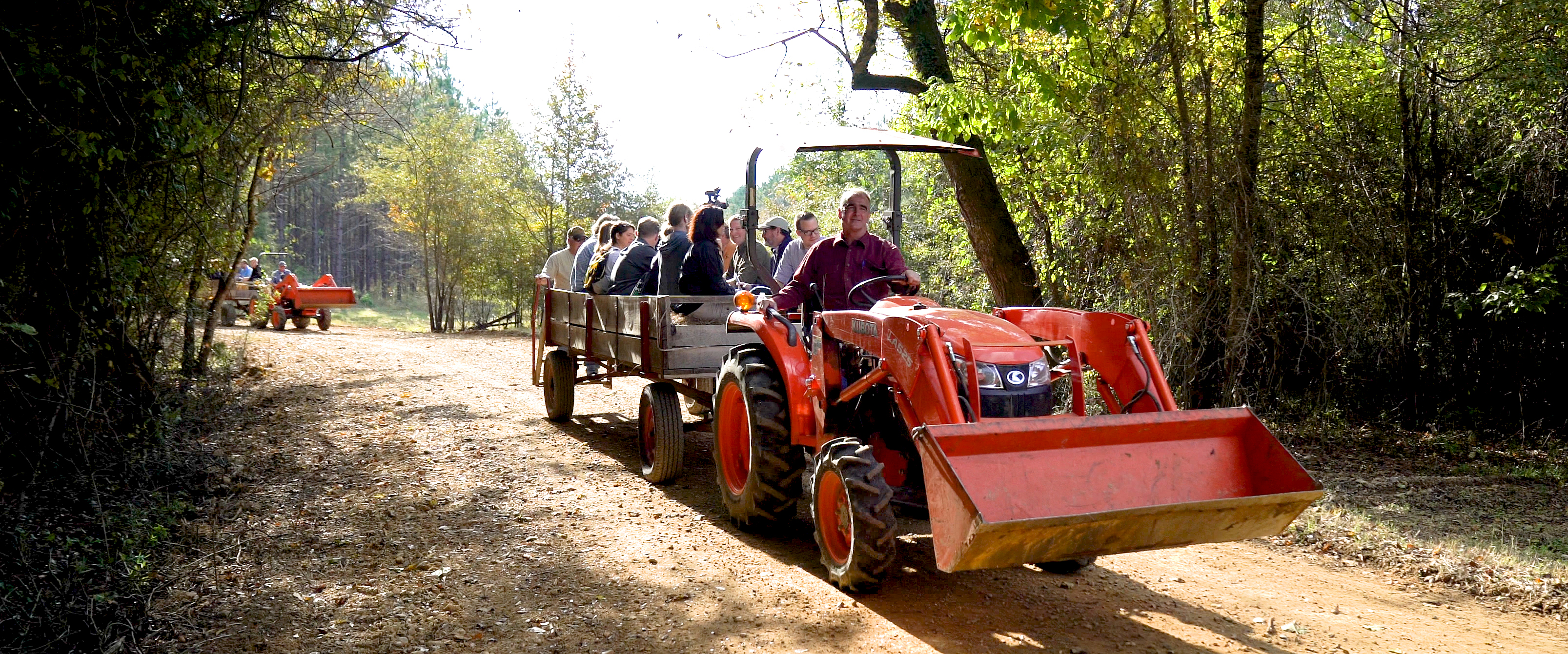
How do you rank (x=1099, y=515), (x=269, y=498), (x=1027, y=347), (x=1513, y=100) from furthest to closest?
1. (x=1513, y=100)
2. (x=269, y=498)
3. (x=1027, y=347)
4. (x=1099, y=515)

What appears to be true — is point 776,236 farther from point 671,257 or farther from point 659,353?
point 659,353

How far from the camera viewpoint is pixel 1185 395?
27.6 feet

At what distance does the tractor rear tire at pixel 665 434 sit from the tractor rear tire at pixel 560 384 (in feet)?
7.10

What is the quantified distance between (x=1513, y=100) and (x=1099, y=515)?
24.1ft

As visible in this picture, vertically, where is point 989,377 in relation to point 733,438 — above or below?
above

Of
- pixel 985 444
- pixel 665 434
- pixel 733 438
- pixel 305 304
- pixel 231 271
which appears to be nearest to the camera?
pixel 985 444

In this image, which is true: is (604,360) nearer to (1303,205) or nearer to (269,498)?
(269,498)

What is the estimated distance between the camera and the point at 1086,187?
8.85 meters

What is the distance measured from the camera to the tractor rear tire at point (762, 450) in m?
5.26

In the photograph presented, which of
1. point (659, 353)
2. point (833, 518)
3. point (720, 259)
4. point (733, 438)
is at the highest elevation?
point (720, 259)

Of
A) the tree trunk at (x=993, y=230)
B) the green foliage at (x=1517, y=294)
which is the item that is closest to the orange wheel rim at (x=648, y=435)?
the tree trunk at (x=993, y=230)

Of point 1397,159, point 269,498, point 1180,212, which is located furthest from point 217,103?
point 1397,159

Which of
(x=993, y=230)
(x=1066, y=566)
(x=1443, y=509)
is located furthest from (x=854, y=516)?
(x=993, y=230)

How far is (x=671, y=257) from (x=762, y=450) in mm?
2716
